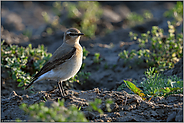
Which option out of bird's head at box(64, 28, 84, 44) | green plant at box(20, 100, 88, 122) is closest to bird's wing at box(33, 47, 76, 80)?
bird's head at box(64, 28, 84, 44)

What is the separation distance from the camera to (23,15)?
13.4 m

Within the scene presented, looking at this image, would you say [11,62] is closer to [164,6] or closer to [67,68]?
[67,68]

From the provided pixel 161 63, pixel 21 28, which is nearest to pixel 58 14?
pixel 21 28

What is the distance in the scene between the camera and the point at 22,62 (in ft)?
21.0

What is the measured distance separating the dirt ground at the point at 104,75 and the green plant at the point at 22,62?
31 centimetres

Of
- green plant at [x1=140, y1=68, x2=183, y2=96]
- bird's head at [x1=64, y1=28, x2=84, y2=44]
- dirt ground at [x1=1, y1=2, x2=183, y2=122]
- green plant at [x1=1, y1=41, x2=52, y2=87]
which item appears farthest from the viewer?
green plant at [x1=1, y1=41, x2=52, y2=87]

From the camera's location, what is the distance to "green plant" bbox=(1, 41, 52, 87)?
6.20 m

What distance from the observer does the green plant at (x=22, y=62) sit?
20.4ft

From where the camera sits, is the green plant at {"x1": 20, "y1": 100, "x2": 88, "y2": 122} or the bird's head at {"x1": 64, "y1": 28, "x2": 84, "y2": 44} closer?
the green plant at {"x1": 20, "y1": 100, "x2": 88, "y2": 122}

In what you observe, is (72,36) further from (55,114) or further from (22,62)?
(55,114)

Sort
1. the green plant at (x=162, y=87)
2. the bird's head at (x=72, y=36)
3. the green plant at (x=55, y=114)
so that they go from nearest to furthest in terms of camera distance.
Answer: the green plant at (x=55, y=114), the green plant at (x=162, y=87), the bird's head at (x=72, y=36)

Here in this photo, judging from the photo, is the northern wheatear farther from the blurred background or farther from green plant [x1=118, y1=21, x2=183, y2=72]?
green plant [x1=118, y1=21, x2=183, y2=72]

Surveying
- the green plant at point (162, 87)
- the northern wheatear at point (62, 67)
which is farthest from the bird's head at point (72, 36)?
the green plant at point (162, 87)

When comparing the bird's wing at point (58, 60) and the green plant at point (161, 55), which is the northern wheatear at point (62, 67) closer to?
the bird's wing at point (58, 60)
